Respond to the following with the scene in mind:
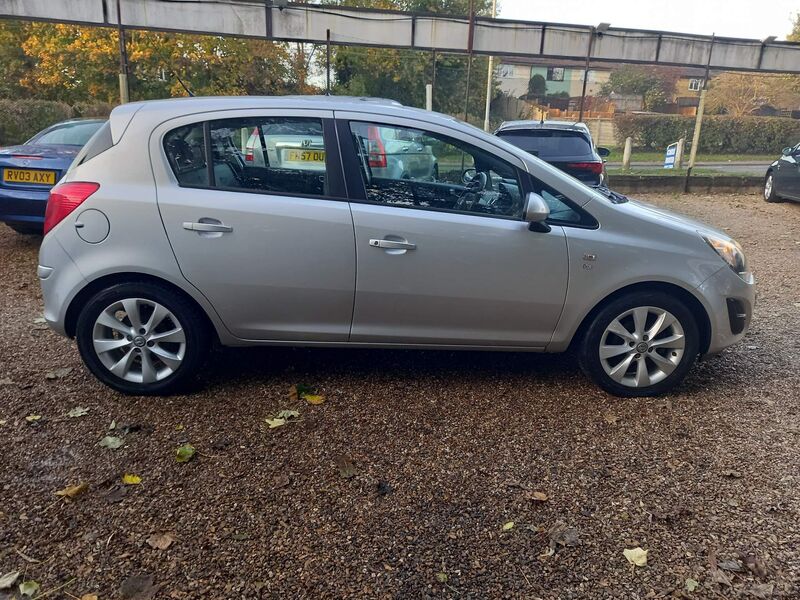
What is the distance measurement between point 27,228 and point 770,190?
528 inches

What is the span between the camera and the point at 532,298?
12.0 ft

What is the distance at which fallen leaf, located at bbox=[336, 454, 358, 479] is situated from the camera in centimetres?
298

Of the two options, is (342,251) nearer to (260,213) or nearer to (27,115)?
(260,213)

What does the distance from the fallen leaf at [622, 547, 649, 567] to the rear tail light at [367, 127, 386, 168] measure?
2445 millimetres

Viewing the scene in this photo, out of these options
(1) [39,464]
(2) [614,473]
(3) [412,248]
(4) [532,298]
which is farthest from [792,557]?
A: (1) [39,464]

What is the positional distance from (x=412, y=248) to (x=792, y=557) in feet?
7.58

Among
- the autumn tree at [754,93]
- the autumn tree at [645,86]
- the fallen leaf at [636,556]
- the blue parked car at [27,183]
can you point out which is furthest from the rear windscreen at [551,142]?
the autumn tree at [754,93]

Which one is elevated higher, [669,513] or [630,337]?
[630,337]

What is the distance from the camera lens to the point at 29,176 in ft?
22.0

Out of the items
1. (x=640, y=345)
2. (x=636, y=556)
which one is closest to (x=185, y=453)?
(x=636, y=556)

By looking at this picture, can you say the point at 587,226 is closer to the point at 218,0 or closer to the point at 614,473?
the point at 614,473

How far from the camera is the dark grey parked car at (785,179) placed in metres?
11.4

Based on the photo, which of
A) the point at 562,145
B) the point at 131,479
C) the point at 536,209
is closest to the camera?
the point at 131,479

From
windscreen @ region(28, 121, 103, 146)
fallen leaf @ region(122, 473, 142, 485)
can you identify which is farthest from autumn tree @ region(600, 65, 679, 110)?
fallen leaf @ region(122, 473, 142, 485)
